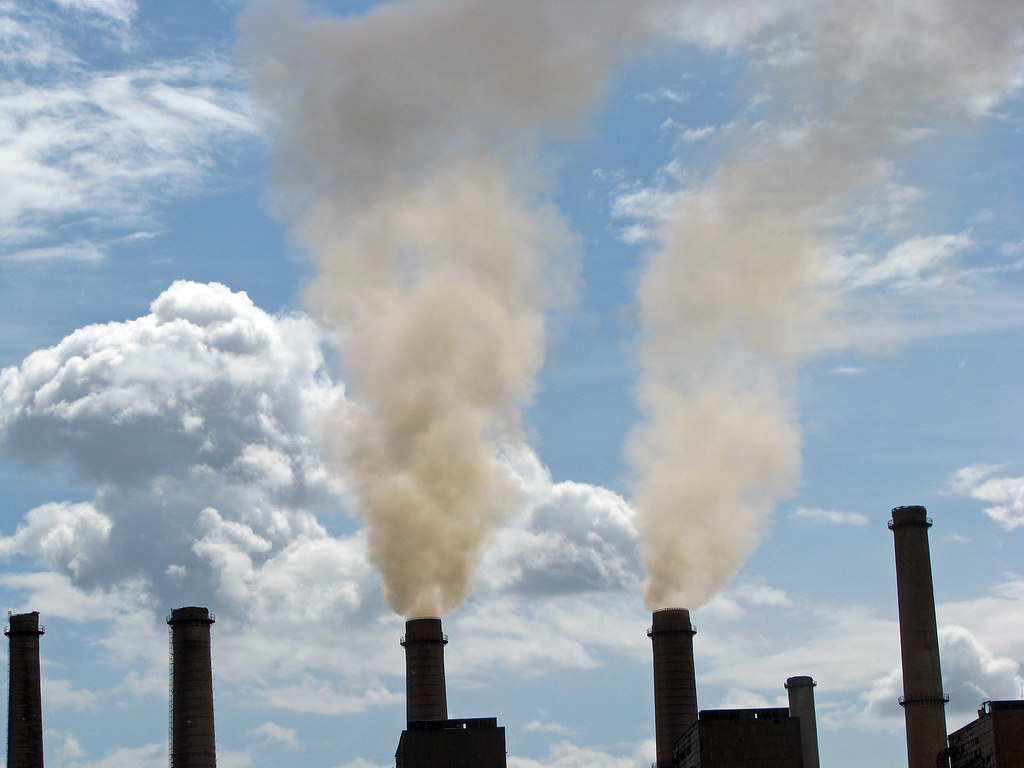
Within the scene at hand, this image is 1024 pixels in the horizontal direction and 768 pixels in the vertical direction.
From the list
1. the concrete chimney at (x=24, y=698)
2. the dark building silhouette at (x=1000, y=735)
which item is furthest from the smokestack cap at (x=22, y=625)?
the dark building silhouette at (x=1000, y=735)

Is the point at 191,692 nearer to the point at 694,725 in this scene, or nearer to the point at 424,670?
the point at 424,670

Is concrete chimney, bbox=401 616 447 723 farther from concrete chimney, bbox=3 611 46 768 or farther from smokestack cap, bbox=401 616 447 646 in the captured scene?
concrete chimney, bbox=3 611 46 768

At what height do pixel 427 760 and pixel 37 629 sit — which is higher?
pixel 37 629

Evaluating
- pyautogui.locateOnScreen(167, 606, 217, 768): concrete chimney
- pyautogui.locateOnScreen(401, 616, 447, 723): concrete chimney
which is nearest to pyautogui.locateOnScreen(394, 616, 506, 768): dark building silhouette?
pyautogui.locateOnScreen(401, 616, 447, 723): concrete chimney

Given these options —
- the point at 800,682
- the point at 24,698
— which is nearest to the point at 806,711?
the point at 800,682

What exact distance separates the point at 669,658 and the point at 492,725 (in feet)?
25.9

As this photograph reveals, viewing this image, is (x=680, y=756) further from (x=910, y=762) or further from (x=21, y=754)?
(x=21, y=754)

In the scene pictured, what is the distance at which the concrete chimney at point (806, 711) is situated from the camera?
85.8 m

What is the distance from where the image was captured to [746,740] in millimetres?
56906

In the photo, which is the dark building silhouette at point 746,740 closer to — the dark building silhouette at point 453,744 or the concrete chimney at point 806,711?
the dark building silhouette at point 453,744

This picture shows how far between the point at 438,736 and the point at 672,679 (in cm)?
1002

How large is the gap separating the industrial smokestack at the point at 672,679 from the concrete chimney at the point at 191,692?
21503mm

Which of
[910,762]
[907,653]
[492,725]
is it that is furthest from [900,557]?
[492,725]

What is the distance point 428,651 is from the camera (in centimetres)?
6550
